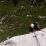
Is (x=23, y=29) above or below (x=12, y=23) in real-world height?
below

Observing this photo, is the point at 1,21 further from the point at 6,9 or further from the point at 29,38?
the point at 29,38

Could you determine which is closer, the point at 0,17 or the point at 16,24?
the point at 16,24

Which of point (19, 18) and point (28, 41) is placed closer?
point (28, 41)

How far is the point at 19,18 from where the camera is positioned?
46.7 meters

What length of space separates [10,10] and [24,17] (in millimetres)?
8198

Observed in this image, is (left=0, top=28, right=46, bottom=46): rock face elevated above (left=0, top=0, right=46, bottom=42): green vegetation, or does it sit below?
below

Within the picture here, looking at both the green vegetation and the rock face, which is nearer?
the rock face

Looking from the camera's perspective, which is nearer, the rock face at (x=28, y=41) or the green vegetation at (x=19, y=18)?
the rock face at (x=28, y=41)

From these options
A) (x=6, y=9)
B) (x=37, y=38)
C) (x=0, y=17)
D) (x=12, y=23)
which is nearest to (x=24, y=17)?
(x=12, y=23)

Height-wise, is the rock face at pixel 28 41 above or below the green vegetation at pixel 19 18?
below

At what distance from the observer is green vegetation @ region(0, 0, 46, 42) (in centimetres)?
4066

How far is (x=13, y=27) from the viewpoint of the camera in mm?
43219

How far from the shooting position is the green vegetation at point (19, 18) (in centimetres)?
4066

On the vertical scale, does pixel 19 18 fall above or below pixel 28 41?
above
